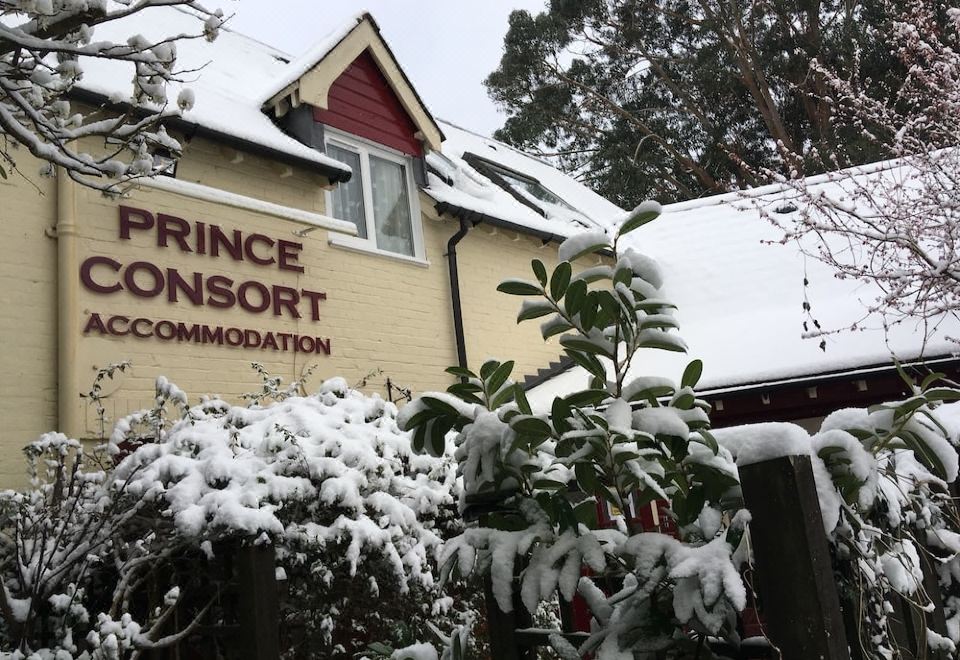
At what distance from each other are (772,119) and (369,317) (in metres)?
15.1

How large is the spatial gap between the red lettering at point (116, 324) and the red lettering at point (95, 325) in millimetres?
47

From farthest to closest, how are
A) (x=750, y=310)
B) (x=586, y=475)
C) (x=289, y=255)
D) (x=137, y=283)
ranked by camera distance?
(x=750, y=310) → (x=289, y=255) → (x=137, y=283) → (x=586, y=475)

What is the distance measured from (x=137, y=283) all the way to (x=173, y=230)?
2.01ft

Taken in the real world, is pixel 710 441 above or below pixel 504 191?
below

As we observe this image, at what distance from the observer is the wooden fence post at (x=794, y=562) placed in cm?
139

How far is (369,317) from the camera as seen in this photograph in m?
8.16

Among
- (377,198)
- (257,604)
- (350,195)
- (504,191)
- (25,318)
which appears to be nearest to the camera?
(257,604)

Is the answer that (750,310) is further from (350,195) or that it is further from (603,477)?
(603,477)

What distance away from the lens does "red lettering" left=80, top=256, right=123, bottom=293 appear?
19.5 feet

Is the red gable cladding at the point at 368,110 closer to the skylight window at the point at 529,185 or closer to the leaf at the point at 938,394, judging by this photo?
the skylight window at the point at 529,185

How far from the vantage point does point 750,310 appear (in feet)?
35.6

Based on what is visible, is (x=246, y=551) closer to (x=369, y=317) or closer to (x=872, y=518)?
(x=872, y=518)

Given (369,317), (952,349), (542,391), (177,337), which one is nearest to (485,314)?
(542,391)

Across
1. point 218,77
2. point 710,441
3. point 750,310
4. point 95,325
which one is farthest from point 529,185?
point 710,441
